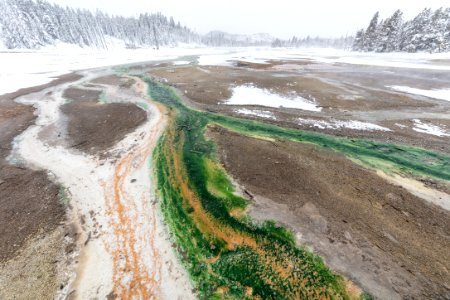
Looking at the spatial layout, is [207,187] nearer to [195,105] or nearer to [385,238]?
[385,238]

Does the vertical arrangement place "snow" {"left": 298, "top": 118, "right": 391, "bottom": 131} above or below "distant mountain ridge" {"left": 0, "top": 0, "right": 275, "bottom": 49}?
below

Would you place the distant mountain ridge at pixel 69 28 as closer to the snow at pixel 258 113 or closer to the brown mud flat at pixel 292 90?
the brown mud flat at pixel 292 90

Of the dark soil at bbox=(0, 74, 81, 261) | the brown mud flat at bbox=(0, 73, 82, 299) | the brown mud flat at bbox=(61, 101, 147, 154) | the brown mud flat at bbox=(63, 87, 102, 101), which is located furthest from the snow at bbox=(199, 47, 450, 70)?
the brown mud flat at bbox=(0, 73, 82, 299)

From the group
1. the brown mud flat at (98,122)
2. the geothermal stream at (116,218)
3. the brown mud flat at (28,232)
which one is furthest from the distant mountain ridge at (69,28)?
the brown mud flat at (28,232)

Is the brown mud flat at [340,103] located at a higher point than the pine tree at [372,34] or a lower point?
lower

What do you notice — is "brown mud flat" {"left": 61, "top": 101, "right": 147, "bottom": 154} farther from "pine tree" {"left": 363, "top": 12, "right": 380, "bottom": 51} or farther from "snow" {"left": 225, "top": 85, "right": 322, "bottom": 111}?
"pine tree" {"left": 363, "top": 12, "right": 380, "bottom": 51}

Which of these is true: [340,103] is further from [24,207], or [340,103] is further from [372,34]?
[372,34]

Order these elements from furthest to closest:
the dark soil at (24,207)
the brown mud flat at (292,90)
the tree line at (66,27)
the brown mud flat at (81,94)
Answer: the tree line at (66,27) → the brown mud flat at (81,94) → the brown mud flat at (292,90) → the dark soil at (24,207)

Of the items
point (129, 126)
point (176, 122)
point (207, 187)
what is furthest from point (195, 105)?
point (207, 187)
